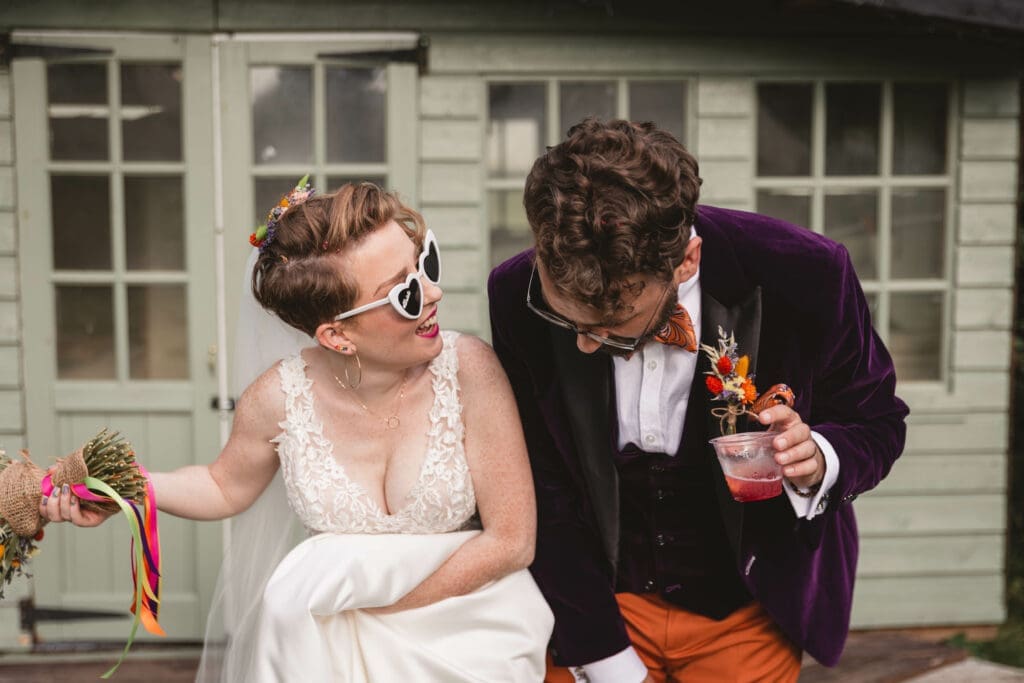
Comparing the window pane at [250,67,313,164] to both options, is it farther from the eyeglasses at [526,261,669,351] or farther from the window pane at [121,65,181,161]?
the eyeglasses at [526,261,669,351]

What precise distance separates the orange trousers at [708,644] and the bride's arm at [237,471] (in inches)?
33.2

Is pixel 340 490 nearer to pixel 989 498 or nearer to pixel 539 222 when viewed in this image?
pixel 539 222

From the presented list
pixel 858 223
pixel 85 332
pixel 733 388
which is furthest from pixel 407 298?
pixel 858 223

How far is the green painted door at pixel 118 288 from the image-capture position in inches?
162

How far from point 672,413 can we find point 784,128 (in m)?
2.68

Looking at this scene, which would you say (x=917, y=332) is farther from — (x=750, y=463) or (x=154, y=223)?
(x=154, y=223)

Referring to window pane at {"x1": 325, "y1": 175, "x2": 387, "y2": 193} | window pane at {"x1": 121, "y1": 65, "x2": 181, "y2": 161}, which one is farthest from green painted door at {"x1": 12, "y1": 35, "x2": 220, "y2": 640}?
window pane at {"x1": 325, "y1": 175, "x2": 387, "y2": 193}

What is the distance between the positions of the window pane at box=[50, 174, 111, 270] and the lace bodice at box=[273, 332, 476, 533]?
8.13 ft

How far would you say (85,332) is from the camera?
13.9 ft

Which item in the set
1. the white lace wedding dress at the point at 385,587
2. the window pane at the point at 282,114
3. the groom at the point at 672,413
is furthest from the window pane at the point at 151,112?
the groom at the point at 672,413

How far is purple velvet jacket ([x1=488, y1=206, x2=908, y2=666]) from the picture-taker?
194 centimetres

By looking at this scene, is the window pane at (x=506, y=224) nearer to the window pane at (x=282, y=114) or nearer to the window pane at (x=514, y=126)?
the window pane at (x=514, y=126)

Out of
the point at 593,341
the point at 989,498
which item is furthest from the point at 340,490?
the point at 989,498

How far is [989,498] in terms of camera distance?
442 centimetres
